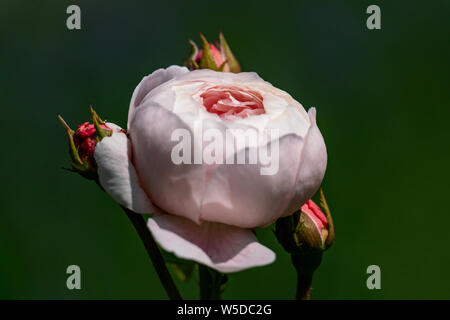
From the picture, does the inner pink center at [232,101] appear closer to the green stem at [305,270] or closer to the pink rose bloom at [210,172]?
the pink rose bloom at [210,172]

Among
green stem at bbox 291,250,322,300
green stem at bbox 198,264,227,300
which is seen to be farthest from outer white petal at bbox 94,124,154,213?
green stem at bbox 291,250,322,300

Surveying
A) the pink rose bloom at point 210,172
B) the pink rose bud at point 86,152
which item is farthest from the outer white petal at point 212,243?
the pink rose bud at point 86,152

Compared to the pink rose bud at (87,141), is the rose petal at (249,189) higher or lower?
lower

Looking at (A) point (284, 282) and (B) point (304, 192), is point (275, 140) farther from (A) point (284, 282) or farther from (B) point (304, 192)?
(A) point (284, 282)

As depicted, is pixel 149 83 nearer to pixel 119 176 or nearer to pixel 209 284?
pixel 119 176

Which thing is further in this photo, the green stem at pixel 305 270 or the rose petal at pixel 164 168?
the green stem at pixel 305 270

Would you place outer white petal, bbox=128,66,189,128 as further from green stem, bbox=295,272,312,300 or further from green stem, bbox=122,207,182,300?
green stem, bbox=295,272,312,300

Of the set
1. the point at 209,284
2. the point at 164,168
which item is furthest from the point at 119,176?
the point at 209,284
